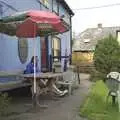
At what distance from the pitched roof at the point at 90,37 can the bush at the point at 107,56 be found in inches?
930

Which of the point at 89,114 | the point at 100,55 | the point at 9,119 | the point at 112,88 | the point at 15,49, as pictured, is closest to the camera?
the point at 9,119

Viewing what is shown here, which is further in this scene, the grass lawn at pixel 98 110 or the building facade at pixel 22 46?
the building facade at pixel 22 46

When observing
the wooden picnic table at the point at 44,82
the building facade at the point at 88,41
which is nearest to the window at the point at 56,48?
the wooden picnic table at the point at 44,82

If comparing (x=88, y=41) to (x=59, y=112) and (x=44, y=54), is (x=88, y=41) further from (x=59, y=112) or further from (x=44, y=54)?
(x=59, y=112)

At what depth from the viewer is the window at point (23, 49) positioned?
14.4 metres

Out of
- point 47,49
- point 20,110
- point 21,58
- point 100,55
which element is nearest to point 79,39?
point 100,55

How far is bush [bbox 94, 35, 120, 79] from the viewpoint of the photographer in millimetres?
23891

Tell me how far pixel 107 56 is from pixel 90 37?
95.5 feet

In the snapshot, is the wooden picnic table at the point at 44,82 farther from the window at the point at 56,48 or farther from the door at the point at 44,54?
the window at the point at 56,48

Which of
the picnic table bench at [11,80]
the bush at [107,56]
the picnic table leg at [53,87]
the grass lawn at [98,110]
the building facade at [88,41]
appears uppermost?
the building facade at [88,41]

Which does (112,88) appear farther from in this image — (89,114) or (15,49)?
(15,49)

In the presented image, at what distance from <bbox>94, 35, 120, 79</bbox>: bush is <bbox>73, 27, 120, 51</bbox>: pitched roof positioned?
930 inches

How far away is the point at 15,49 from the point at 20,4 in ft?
5.80

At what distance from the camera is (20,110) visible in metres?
11.0
